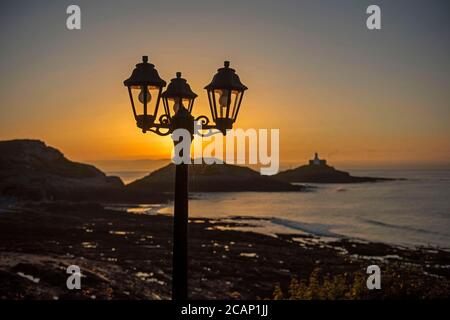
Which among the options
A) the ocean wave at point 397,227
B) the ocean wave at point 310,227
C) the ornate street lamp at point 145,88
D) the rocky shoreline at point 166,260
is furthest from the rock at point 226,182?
the ornate street lamp at point 145,88

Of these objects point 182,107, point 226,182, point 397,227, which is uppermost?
point 182,107

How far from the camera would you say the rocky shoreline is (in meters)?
21.0

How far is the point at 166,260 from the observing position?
29.8m

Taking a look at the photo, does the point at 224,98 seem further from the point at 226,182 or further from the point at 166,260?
the point at 226,182

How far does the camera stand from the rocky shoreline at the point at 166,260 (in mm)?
20953

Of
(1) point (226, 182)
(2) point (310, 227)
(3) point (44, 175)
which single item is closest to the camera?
(2) point (310, 227)

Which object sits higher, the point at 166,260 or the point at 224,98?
the point at 224,98

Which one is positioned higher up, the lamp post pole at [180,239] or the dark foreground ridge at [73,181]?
the lamp post pole at [180,239]

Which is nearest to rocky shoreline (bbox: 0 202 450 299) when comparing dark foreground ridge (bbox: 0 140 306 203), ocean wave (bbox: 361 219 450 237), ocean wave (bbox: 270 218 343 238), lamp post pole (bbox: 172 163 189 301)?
ocean wave (bbox: 270 218 343 238)

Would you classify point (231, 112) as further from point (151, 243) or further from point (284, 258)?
point (151, 243)

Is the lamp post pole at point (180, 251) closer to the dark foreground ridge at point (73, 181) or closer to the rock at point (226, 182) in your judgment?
the dark foreground ridge at point (73, 181)

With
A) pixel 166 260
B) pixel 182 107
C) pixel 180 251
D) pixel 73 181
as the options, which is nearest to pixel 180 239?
pixel 180 251

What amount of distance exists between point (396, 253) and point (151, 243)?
2043cm

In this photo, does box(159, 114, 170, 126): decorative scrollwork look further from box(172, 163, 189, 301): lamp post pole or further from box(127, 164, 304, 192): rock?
box(127, 164, 304, 192): rock
